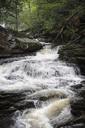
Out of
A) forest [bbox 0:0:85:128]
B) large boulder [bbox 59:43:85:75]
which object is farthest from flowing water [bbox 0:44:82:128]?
large boulder [bbox 59:43:85:75]

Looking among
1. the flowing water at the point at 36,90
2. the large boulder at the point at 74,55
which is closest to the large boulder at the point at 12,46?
the flowing water at the point at 36,90

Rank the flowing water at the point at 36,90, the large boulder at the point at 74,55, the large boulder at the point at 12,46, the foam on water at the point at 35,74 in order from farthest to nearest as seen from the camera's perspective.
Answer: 1. the large boulder at the point at 12,46
2. the large boulder at the point at 74,55
3. the foam on water at the point at 35,74
4. the flowing water at the point at 36,90

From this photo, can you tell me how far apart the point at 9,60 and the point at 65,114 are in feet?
28.9

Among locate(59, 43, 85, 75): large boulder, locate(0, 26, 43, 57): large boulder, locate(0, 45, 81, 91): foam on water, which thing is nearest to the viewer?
locate(0, 45, 81, 91): foam on water

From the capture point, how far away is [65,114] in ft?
32.2

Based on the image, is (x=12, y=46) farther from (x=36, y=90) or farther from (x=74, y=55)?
(x=36, y=90)

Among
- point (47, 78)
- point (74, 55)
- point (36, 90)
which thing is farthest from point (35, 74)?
point (36, 90)

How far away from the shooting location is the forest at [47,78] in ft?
31.8

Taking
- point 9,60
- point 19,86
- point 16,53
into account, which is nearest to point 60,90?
point 19,86

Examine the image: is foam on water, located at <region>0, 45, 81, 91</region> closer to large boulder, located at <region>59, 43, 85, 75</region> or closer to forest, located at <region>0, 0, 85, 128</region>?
forest, located at <region>0, 0, 85, 128</region>

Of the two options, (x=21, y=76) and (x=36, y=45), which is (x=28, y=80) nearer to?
(x=21, y=76)

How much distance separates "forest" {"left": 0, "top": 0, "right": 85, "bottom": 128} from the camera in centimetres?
968

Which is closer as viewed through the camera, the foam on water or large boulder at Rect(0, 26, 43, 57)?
the foam on water

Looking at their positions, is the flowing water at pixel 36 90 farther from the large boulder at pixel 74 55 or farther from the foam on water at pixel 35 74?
the large boulder at pixel 74 55
